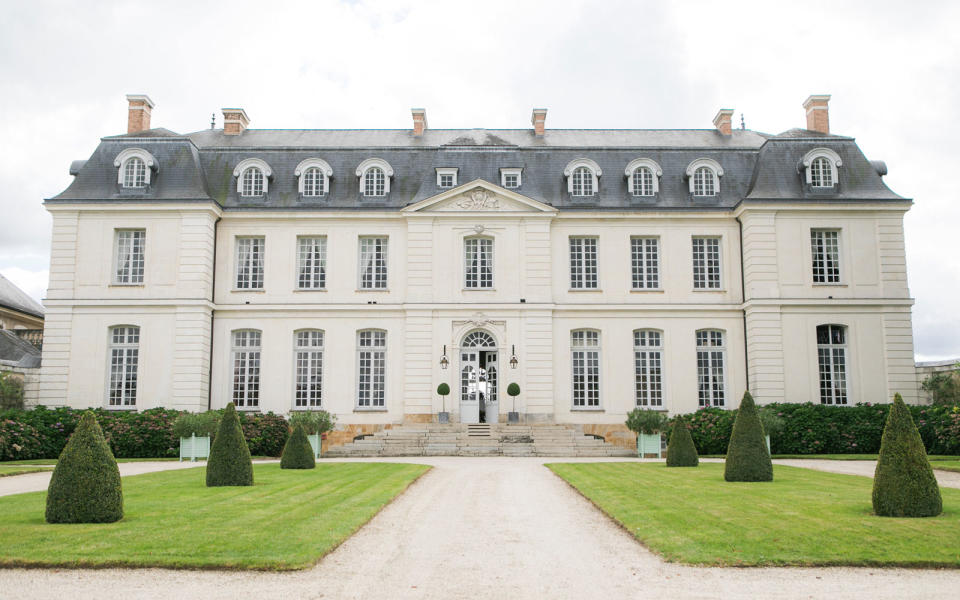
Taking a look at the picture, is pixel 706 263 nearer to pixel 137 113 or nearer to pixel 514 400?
pixel 514 400

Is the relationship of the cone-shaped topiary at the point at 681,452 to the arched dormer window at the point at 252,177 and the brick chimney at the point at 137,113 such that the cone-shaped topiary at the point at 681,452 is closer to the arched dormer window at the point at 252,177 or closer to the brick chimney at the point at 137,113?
the arched dormer window at the point at 252,177

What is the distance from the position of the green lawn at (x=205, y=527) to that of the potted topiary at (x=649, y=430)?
9.81 meters

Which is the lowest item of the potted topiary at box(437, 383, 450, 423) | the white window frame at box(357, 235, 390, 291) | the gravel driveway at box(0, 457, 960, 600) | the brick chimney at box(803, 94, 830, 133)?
the gravel driveway at box(0, 457, 960, 600)

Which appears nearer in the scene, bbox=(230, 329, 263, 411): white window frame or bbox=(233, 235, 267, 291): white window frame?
bbox=(230, 329, 263, 411): white window frame

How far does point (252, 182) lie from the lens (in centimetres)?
2706

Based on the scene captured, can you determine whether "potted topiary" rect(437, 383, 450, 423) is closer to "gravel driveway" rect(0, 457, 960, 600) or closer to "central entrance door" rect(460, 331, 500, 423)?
"central entrance door" rect(460, 331, 500, 423)

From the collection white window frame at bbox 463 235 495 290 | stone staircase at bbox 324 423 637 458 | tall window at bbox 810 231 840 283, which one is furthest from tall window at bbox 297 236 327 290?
tall window at bbox 810 231 840 283

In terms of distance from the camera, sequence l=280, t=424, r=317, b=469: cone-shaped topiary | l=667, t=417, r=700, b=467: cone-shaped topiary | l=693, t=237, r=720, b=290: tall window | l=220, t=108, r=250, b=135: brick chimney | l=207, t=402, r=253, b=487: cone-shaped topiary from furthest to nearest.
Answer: l=220, t=108, r=250, b=135: brick chimney < l=693, t=237, r=720, b=290: tall window < l=667, t=417, r=700, b=467: cone-shaped topiary < l=280, t=424, r=317, b=469: cone-shaped topiary < l=207, t=402, r=253, b=487: cone-shaped topiary

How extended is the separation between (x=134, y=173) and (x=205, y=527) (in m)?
20.0

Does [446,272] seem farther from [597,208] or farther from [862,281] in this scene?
[862,281]

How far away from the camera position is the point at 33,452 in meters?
21.9

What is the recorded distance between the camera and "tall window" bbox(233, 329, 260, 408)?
25969 millimetres

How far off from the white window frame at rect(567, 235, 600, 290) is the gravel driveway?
17.1 meters

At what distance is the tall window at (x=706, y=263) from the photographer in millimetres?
26703
